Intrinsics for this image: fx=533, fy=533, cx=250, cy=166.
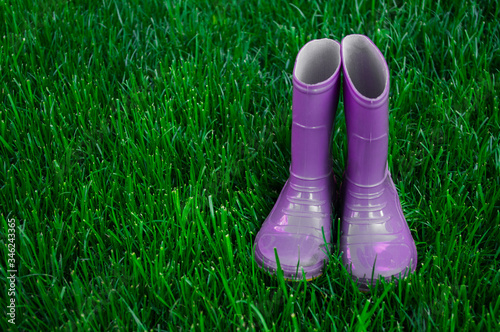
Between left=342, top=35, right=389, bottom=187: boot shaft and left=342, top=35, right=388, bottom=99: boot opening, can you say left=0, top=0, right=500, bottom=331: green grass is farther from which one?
left=342, top=35, right=388, bottom=99: boot opening

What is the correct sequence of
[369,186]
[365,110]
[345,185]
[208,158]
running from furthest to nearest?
[208,158]
[345,185]
[369,186]
[365,110]

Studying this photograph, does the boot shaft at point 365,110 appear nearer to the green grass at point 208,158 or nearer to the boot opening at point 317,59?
the boot opening at point 317,59

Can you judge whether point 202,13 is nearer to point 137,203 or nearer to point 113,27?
point 113,27

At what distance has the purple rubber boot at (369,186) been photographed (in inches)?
59.7

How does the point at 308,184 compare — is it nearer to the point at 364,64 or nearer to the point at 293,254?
the point at 293,254

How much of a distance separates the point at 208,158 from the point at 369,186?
0.67 m

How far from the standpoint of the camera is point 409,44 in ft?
8.32

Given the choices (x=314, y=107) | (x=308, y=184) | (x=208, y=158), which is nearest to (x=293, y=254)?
(x=308, y=184)

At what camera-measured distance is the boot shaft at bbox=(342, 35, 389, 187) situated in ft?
4.87

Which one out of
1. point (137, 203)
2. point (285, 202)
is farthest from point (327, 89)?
point (137, 203)

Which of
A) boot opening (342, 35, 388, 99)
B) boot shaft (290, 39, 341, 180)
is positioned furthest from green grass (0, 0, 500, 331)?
boot opening (342, 35, 388, 99)

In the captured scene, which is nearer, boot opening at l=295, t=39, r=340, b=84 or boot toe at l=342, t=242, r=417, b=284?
boot toe at l=342, t=242, r=417, b=284

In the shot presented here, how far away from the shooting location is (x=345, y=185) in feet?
5.64

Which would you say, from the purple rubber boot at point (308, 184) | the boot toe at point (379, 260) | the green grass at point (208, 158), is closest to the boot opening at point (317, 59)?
the purple rubber boot at point (308, 184)
